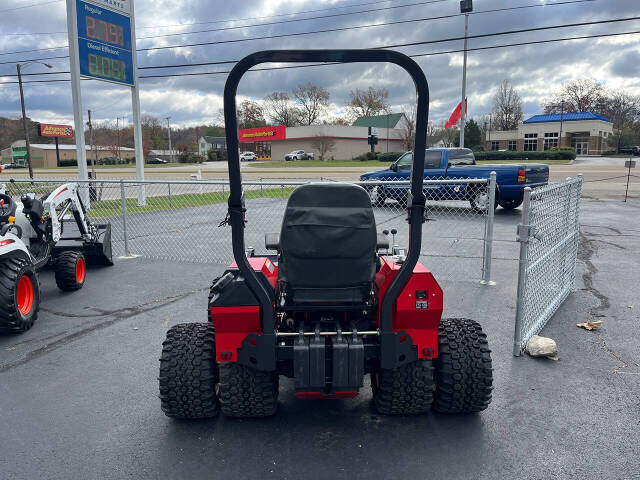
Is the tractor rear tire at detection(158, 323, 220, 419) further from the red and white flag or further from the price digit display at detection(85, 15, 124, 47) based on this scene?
the red and white flag

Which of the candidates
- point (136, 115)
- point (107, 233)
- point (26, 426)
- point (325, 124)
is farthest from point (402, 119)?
point (26, 426)

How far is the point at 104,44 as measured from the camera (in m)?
16.3

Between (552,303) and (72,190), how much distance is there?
22.7ft

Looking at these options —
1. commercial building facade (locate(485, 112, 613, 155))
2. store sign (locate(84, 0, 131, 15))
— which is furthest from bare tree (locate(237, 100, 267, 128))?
store sign (locate(84, 0, 131, 15))

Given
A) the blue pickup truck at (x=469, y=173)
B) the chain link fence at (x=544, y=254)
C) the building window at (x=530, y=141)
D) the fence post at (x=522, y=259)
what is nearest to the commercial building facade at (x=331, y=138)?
the building window at (x=530, y=141)

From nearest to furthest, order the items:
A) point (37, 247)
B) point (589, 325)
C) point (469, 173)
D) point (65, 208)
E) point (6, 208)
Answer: point (589, 325) → point (6, 208) → point (37, 247) → point (65, 208) → point (469, 173)

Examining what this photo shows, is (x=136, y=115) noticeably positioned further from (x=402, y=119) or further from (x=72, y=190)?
(x=402, y=119)

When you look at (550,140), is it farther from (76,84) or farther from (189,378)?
(189,378)

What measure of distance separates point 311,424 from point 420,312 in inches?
44.5

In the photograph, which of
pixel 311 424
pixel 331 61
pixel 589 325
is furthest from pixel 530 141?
pixel 331 61

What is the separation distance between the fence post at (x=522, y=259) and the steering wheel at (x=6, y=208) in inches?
228

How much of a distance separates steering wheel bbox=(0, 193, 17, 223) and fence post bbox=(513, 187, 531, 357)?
5.79m

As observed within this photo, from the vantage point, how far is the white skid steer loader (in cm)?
510

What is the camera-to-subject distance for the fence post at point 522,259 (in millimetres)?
4156
